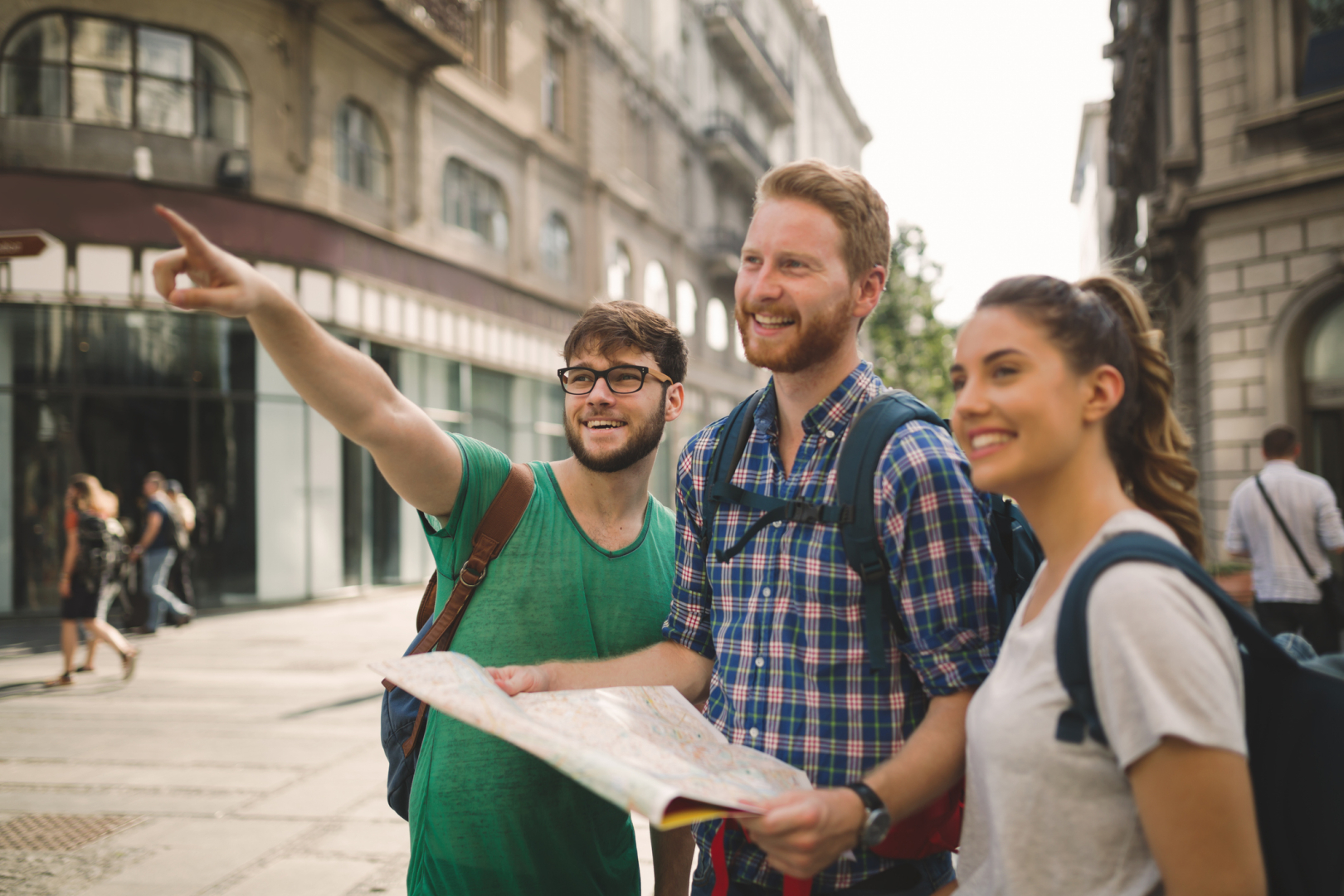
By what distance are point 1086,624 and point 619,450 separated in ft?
4.66

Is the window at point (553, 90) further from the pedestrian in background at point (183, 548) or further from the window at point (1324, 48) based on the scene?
the window at point (1324, 48)

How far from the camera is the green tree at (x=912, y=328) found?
102 feet

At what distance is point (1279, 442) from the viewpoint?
6.89 metres

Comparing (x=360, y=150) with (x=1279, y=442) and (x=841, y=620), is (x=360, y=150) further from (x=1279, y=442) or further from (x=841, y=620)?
(x=841, y=620)

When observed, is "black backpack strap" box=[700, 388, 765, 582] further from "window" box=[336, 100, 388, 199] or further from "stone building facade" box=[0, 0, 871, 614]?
"window" box=[336, 100, 388, 199]

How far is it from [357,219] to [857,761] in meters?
15.2

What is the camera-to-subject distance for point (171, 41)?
44.4 ft

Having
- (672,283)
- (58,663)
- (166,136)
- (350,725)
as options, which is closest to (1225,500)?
(350,725)

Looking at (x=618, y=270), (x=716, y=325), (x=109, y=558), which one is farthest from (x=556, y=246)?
(x=109, y=558)

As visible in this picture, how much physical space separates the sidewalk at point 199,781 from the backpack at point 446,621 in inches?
74.4

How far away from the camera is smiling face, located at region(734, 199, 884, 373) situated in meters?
1.93

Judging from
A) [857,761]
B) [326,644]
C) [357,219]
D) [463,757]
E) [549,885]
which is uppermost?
[357,219]

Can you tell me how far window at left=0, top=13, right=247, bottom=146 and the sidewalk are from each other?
7412mm

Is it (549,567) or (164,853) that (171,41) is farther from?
(549,567)
